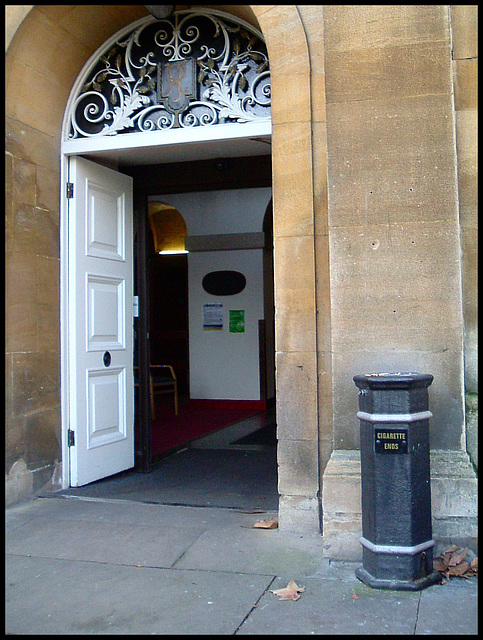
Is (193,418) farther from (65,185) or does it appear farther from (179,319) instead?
(179,319)

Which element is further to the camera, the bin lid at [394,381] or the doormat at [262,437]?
the doormat at [262,437]

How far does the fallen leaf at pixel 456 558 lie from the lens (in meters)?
3.72

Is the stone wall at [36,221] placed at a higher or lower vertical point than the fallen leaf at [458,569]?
higher

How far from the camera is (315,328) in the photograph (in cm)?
445

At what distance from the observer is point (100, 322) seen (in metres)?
6.05

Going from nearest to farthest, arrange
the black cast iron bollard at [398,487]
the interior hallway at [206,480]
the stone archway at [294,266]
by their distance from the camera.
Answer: the black cast iron bollard at [398,487]
the stone archway at [294,266]
the interior hallway at [206,480]

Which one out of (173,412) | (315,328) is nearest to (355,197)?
(315,328)

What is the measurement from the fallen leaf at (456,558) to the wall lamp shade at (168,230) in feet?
40.6

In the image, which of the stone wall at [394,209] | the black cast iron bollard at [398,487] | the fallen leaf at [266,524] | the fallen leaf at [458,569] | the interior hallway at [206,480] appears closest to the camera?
the black cast iron bollard at [398,487]

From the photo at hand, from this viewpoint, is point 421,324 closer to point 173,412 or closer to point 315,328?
point 315,328

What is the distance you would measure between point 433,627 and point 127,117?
4.62 m

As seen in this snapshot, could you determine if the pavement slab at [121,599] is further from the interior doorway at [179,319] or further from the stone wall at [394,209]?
the interior doorway at [179,319]

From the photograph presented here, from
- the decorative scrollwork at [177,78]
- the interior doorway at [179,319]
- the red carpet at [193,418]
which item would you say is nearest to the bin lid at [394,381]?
the decorative scrollwork at [177,78]

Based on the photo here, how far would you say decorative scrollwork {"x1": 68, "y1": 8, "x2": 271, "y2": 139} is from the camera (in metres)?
5.30
